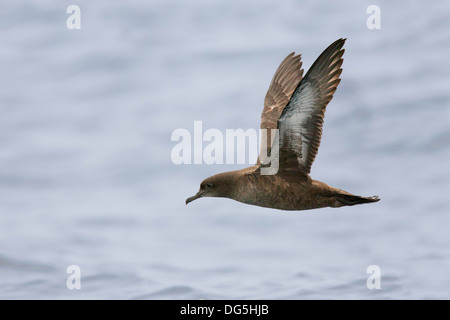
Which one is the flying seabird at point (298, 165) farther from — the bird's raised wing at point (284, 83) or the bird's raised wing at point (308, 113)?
the bird's raised wing at point (284, 83)

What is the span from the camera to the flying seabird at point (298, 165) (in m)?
9.06

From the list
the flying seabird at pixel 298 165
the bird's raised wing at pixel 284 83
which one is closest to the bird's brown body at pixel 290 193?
the flying seabird at pixel 298 165

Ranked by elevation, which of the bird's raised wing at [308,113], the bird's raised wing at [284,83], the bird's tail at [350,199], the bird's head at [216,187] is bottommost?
the bird's tail at [350,199]

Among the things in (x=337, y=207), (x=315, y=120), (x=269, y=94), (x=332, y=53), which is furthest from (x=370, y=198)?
(x=269, y=94)

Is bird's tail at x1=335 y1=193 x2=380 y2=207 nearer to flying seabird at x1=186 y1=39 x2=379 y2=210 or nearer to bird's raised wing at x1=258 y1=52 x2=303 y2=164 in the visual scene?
flying seabird at x1=186 y1=39 x2=379 y2=210

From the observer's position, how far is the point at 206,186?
32.2 feet

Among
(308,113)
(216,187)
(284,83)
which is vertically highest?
(284,83)

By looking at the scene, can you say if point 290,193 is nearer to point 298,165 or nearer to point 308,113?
point 298,165

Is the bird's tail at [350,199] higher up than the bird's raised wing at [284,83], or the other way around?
the bird's raised wing at [284,83]

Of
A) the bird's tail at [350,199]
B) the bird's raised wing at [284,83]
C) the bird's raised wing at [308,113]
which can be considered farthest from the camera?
the bird's raised wing at [284,83]

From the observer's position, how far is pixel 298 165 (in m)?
9.45

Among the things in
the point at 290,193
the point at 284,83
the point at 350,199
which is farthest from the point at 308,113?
the point at 284,83

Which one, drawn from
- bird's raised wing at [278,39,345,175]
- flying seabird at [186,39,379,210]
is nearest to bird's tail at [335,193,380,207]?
flying seabird at [186,39,379,210]

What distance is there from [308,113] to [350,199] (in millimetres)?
1146
